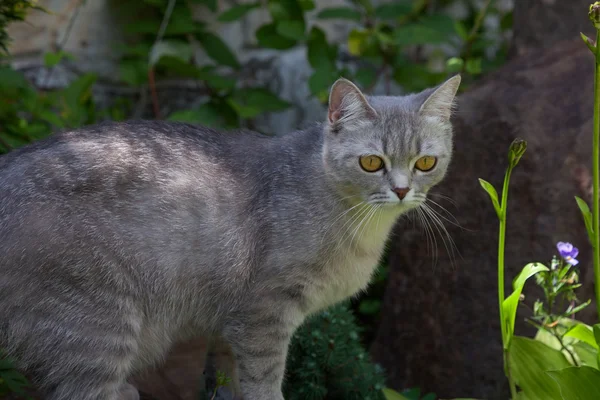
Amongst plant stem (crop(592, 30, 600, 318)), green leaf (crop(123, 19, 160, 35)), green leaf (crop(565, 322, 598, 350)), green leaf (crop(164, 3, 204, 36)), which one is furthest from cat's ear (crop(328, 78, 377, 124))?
green leaf (crop(123, 19, 160, 35))

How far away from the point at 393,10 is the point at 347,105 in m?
2.67

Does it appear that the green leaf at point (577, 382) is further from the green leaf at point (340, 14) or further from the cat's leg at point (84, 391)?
the green leaf at point (340, 14)

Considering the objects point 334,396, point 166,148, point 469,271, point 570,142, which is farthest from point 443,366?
point 166,148

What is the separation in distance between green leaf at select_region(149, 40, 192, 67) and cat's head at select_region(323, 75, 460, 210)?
2.49 meters

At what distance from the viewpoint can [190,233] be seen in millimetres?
3332

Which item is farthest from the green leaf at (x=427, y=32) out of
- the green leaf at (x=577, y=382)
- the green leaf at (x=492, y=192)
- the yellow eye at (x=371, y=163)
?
the green leaf at (x=577, y=382)

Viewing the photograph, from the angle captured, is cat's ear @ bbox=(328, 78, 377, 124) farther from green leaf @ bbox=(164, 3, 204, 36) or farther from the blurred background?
green leaf @ bbox=(164, 3, 204, 36)

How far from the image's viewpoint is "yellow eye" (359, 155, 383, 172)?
3305mm

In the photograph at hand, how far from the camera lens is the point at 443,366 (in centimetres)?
446

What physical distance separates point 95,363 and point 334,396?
1.27 meters

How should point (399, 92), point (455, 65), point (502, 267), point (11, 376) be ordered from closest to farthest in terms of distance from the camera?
point (11, 376)
point (502, 267)
point (455, 65)
point (399, 92)

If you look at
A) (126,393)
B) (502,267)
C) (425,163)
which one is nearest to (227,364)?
(126,393)

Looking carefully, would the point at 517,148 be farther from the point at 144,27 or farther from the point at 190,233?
the point at 144,27

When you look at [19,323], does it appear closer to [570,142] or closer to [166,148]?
[166,148]
